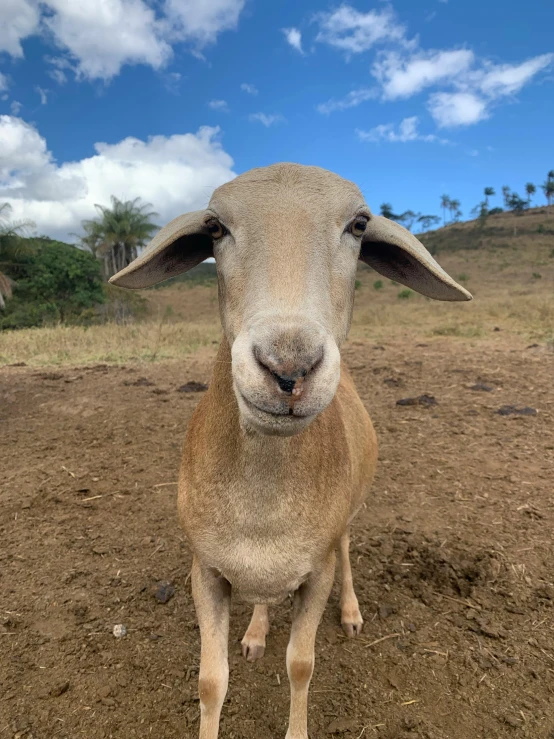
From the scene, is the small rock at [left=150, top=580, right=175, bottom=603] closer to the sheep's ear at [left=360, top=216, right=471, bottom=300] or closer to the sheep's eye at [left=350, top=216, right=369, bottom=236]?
the sheep's ear at [left=360, top=216, right=471, bottom=300]

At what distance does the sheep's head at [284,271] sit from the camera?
4.54ft

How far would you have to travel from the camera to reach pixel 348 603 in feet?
10.3

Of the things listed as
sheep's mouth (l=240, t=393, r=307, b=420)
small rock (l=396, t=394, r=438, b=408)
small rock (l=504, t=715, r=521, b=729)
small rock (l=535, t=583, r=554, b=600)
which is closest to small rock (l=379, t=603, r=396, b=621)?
small rock (l=504, t=715, r=521, b=729)

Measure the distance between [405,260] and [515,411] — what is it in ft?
17.2

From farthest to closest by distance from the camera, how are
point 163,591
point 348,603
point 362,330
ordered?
1. point 362,330
2. point 163,591
3. point 348,603

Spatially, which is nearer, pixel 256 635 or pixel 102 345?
pixel 256 635

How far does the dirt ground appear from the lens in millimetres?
2422

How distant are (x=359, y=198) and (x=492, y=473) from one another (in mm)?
4017

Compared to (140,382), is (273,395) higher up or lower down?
higher up

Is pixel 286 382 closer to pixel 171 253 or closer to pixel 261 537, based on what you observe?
pixel 261 537

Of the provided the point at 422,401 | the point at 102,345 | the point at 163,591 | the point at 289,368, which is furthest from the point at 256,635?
the point at 102,345

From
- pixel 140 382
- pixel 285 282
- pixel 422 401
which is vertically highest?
pixel 285 282

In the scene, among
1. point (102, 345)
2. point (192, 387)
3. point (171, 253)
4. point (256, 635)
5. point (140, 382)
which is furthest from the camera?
point (102, 345)

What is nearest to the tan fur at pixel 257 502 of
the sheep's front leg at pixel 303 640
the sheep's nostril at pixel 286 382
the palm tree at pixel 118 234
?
the sheep's front leg at pixel 303 640
